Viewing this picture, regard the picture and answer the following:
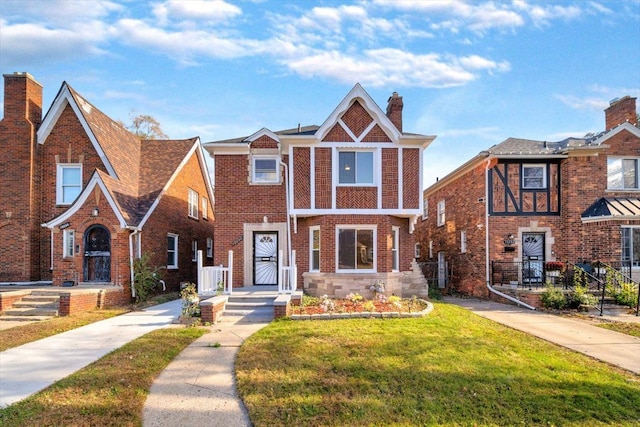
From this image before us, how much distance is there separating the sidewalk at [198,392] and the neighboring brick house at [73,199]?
7.74m

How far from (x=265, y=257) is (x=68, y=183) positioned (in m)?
8.65

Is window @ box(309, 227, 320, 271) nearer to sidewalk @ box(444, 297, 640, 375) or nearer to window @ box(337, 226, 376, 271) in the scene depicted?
window @ box(337, 226, 376, 271)

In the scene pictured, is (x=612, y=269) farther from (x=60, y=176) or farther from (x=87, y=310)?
(x=60, y=176)

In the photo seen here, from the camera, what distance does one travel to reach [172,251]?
17.4 meters

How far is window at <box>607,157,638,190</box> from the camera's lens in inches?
622

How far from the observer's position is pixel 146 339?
8.07 metres

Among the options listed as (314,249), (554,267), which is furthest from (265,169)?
(554,267)

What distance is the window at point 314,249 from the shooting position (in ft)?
45.4

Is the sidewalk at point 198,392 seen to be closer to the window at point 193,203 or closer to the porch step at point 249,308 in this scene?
the porch step at point 249,308

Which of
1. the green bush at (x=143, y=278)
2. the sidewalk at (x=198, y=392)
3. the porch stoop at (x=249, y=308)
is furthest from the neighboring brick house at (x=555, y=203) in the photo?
the green bush at (x=143, y=278)

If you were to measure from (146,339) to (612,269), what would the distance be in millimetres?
15370

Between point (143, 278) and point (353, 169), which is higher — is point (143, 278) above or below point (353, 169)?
below

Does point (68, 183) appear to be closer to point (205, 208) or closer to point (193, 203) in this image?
point (193, 203)

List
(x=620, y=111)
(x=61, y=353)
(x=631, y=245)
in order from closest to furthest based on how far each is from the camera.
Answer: (x=61, y=353) < (x=631, y=245) < (x=620, y=111)
